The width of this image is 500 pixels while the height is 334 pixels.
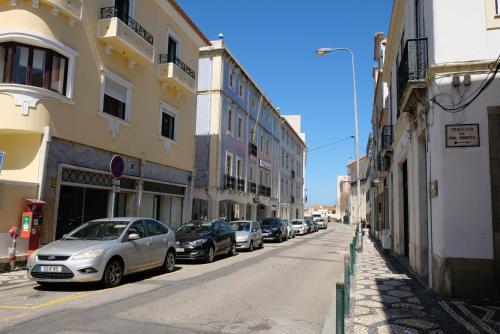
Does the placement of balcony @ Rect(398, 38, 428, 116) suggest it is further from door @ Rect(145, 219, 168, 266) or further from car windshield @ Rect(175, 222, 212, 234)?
car windshield @ Rect(175, 222, 212, 234)

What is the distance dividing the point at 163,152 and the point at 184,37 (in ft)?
20.7

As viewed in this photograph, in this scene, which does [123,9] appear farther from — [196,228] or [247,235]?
[247,235]

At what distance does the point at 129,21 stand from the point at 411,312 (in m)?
14.3

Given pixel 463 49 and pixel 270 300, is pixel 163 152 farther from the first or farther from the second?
pixel 463 49

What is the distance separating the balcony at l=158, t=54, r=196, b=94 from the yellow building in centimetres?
4

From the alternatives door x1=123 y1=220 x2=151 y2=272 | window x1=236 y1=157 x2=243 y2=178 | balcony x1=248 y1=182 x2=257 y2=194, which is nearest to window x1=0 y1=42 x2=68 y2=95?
door x1=123 y1=220 x2=151 y2=272

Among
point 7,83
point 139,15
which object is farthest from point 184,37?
point 7,83

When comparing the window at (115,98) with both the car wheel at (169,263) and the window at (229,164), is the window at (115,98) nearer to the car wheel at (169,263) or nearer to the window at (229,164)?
the car wheel at (169,263)

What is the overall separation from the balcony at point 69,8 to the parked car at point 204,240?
26.0 feet

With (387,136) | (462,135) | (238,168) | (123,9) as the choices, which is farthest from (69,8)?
(238,168)

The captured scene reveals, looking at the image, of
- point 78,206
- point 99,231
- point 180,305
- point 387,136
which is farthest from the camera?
point 387,136

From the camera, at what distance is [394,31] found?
1695 cm

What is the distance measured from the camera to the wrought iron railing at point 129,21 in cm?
1513

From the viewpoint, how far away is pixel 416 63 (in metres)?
9.82
